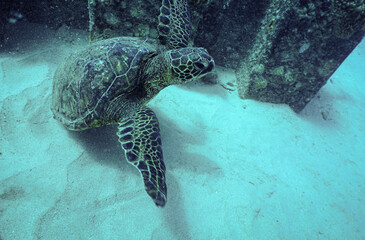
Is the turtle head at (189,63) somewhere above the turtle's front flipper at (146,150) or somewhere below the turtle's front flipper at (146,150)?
above

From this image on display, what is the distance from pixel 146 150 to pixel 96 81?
3.16 ft

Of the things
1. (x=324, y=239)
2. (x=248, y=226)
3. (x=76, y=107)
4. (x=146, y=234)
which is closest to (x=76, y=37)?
(x=76, y=107)

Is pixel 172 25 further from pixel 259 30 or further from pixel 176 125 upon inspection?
pixel 259 30

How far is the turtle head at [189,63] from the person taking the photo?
202 centimetres

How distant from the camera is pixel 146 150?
5.32ft

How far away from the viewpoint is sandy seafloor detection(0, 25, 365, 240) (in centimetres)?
162

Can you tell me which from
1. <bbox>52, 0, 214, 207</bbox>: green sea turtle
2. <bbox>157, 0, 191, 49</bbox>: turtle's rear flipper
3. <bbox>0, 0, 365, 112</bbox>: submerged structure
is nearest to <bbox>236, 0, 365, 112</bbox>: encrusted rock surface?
<bbox>0, 0, 365, 112</bbox>: submerged structure

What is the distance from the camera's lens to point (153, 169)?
152 cm

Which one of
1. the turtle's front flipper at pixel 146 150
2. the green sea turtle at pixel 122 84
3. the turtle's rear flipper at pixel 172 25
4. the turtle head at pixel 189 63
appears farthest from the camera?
the turtle's rear flipper at pixel 172 25

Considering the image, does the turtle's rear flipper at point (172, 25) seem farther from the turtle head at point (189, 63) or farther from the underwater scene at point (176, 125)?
the turtle head at point (189, 63)

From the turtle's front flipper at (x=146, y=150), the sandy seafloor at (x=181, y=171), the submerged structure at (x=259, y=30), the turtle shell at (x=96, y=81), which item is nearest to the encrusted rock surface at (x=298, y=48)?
the submerged structure at (x=259, y=30)

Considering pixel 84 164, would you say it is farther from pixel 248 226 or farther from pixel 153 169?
pixel 248 226

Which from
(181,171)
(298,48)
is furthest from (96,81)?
(298,48)

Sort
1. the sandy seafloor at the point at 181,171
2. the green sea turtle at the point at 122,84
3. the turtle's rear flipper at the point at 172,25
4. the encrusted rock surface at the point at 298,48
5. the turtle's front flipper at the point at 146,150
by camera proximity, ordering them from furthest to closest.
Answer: the encrusted rock surface at the point at 298,48 < the turtle's rear flipper at the point at 172,25 < the green sea turtle at the point at 122,84 < the sandy seafloor at the point at 181,171 < the turtle's front flipper at the point at 146,150
